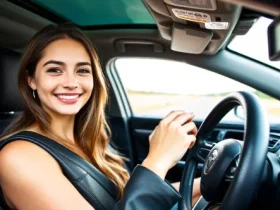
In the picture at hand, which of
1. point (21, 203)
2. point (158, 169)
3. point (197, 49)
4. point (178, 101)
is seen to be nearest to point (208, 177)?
point (158, 169)

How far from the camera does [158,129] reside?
52.4 inches

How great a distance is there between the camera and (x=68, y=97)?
1637 millimetres

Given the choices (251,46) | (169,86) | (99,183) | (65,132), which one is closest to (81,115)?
(65,132)

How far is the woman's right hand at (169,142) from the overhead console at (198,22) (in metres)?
0.40

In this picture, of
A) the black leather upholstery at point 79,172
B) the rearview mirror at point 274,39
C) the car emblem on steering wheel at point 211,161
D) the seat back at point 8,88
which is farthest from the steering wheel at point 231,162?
the seat back at point 8,88

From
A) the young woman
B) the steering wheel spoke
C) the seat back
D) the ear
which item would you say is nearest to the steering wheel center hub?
the young woman

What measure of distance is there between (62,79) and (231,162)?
2.07 feet

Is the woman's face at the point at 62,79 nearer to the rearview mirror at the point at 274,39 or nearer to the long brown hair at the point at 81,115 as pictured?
the long brown hair at the point at 81,115

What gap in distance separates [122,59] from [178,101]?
1.39 feet

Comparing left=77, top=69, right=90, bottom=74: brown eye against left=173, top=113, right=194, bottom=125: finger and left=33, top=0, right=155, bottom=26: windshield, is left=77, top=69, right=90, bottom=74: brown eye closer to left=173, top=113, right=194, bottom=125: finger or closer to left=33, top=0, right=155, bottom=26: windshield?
left=173, top=113, right=194, bottom=125: finger

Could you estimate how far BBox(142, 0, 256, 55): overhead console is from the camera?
1.58m

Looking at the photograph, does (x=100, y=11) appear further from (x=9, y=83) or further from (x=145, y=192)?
(x=145, y=192)

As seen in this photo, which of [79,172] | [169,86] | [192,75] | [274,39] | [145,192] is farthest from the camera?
[169,86]

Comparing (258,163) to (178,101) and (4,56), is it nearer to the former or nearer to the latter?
(4,56)
